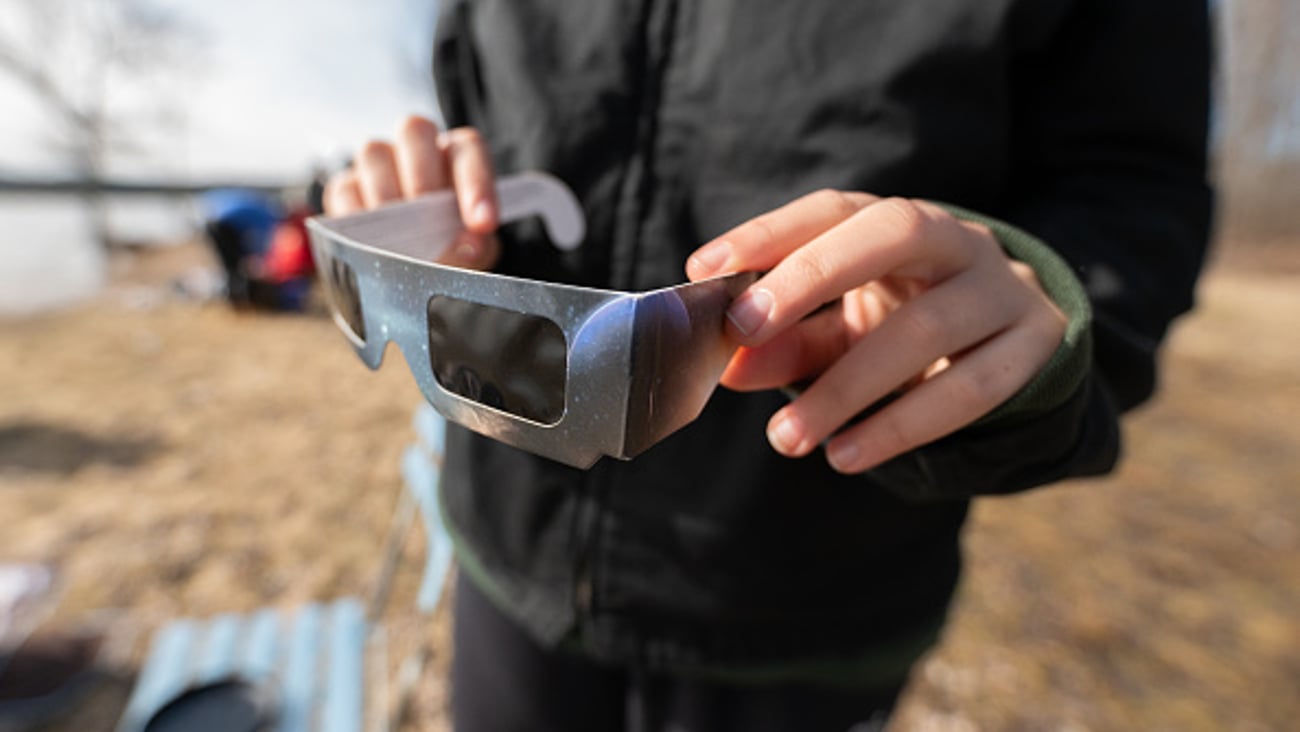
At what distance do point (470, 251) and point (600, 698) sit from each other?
776 millimetres

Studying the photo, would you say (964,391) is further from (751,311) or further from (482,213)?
(482,213)

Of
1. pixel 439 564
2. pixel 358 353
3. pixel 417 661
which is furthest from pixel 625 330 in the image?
pixel 417 661

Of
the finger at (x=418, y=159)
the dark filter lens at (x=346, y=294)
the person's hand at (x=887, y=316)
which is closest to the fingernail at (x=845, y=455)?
the person's hand at (x=887, y=316)

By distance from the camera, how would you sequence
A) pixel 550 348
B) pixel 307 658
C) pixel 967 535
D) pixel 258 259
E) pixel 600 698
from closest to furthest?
pixel 550 348 < pixel 600 698 < pixel 307 658 < pixel 967 535 < pixel 258 259

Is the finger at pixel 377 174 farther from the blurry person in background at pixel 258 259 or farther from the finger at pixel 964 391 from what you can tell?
the blurry person in background at pixel 258 259

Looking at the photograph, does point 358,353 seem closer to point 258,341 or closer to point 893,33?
point 893,33

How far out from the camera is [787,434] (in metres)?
0.54

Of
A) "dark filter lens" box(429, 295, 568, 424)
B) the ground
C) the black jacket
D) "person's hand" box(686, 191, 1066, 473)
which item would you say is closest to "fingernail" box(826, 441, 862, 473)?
"person's hand" box(686, 191, 1066, 473)

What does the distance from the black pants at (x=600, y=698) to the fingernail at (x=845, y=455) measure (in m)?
0.58

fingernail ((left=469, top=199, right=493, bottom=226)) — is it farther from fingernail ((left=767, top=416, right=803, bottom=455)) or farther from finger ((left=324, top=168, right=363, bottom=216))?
fingernail ((left=767, top=416, right=803, bottom=455))

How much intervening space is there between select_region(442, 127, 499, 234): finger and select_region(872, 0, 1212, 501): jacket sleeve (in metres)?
0.50

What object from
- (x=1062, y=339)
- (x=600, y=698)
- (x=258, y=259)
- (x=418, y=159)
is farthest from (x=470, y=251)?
(x=258, y=259)

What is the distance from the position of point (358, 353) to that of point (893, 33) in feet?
2.26

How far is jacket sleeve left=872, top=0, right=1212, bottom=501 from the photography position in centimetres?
71
